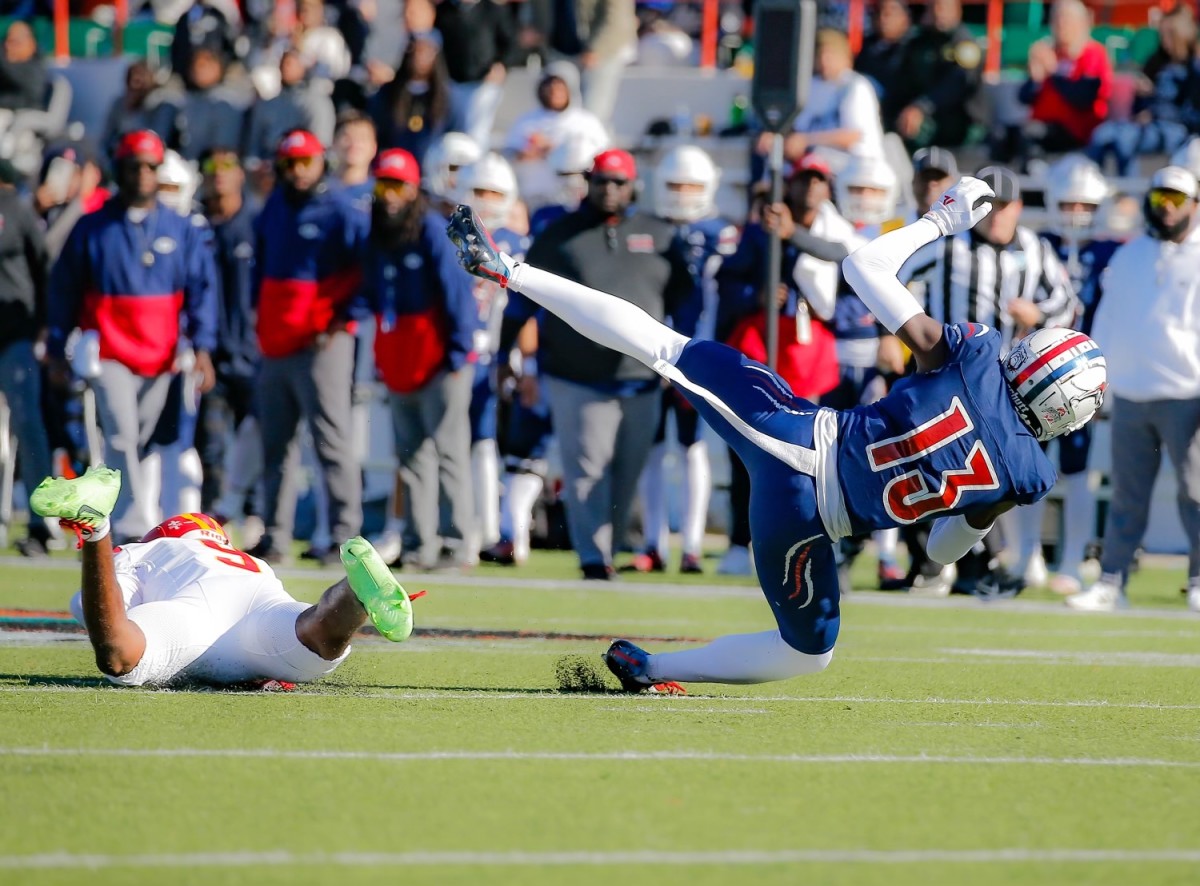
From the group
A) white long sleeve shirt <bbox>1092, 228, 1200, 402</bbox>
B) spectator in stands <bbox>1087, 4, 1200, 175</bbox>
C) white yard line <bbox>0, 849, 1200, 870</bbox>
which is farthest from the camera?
spectator in stands <bbox>1087, 4, 1200, 175</bbox>

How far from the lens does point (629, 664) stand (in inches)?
227

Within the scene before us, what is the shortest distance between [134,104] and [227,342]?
4388 millimetres

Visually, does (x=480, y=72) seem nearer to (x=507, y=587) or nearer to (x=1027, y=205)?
(x=1027, y=205)

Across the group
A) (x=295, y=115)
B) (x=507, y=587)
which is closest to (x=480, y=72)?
(x=295, y=115)

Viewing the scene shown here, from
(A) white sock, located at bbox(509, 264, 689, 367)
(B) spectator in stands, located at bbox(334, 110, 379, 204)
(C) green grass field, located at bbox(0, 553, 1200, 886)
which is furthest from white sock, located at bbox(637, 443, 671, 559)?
(A) white sock, located at bbox(509, 264, 689, 367)

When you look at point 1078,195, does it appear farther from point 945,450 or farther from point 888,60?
point 945,450

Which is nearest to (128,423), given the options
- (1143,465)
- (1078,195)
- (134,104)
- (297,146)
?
(297,146)

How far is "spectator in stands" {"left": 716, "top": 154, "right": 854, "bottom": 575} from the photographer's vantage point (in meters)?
9.75

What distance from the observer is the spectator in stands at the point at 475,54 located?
14.3 metres

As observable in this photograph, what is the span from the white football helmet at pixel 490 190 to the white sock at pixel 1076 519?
12.4 feet

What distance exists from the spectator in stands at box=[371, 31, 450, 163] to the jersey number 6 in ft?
28.4

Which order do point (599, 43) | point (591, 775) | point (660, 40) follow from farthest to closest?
1. point (660, 40)
2. point (599, 43)
3. point (591, 775)

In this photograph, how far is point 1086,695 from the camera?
6.10 m

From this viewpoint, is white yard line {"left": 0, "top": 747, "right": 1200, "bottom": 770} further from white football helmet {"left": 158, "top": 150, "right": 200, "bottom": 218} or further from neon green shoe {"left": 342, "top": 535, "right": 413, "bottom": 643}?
white football helmet {"left": 158, "top": 150, "right": 200, "bottom": 218}
